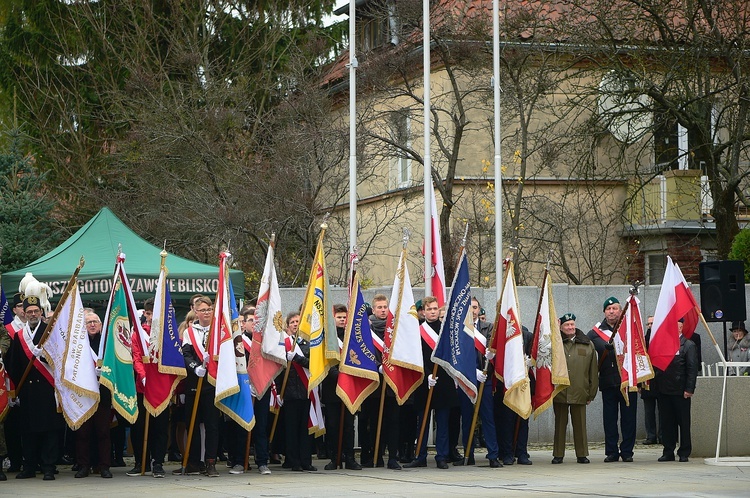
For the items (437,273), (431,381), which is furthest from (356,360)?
(437,273)

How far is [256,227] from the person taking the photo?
80.2 ft

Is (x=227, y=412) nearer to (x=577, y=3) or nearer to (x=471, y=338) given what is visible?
(x=471, y=338)

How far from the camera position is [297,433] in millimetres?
14258

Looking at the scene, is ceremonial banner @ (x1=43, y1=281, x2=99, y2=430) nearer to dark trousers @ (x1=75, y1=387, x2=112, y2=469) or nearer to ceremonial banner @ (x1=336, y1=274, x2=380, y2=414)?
dark trousers @ (x1=75, y1=387, x2=112, y2=469)

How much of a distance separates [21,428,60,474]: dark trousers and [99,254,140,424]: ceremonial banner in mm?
757

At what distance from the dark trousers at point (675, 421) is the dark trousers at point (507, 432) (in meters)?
1.81

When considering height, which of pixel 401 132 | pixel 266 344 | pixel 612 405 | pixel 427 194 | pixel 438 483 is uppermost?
pixel 401 132

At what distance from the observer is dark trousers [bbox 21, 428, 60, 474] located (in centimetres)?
1355

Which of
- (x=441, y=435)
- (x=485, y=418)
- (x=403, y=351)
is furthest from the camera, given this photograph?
(x=485, y=418)

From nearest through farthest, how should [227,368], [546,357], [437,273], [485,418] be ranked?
1. [227,368]
2. [485,418]
3. [546,357]
4. [437,273]

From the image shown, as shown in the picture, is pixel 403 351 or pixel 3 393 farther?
pixel 403 351

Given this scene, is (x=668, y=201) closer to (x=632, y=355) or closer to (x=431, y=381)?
(x=632, y=355)

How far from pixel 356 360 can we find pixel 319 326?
57 cm

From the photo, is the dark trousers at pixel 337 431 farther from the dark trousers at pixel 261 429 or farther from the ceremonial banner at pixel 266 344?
the ceremonial banner at pixel 266 344
